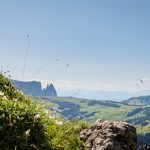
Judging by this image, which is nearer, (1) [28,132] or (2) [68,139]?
(1) [28,132]

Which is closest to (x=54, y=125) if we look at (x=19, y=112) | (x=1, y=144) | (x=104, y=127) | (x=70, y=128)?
(x=70, y=128)

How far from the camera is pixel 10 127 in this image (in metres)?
9.34

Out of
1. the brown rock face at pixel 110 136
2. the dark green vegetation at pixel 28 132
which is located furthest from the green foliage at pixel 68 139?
the brown rock face at pixel 110 136

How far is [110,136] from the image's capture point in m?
11.1

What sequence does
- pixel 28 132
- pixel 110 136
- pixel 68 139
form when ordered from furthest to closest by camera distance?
1. pixel 68 139
2. pixel 110 136
3. pixel 28 132

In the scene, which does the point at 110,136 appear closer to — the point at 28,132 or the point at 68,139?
the point at 68,139

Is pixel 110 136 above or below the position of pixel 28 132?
below

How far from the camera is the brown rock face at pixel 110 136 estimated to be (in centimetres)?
1088

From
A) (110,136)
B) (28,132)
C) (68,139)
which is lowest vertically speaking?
(68,139)

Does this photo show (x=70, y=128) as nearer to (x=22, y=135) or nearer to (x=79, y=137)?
(x=79, y=137)

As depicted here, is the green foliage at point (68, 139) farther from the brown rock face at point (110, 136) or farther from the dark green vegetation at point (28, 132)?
the brown rock face at point (110, 136)

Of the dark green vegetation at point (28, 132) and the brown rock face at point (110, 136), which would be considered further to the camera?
the brown rock face at point (110, 136)

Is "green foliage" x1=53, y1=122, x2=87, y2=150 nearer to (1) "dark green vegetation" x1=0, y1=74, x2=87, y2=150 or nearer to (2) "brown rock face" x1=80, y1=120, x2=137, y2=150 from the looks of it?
(1) "dark green vegetation" x1=0, y1=74, x2=87, y2=150

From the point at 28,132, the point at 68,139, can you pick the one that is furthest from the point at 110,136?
the point at 28,132
